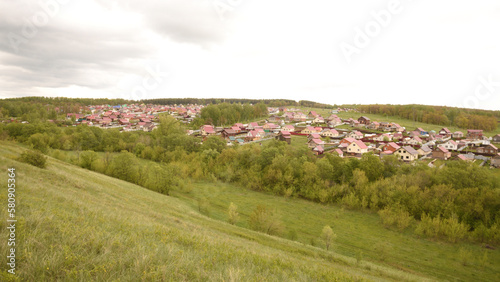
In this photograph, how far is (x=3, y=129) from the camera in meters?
63.7

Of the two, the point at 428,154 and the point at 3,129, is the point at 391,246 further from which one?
the point at 3,129

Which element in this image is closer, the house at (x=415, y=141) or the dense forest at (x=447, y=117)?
the house at (x=415, y=141)

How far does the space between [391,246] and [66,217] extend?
31.8m

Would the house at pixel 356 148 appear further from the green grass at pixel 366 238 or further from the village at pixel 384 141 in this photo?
the green grass at pixel 366 238

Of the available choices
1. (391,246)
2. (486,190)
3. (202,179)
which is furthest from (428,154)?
(202,179)

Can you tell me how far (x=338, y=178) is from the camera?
43375mm

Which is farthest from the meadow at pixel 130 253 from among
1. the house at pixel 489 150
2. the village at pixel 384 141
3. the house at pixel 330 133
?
the house at pixel 330 133

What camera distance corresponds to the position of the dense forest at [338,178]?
99.3ft

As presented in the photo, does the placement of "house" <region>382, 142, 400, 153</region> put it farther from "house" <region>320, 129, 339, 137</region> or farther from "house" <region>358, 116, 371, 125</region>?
"house" <region>358, 116, 371, 125</region>

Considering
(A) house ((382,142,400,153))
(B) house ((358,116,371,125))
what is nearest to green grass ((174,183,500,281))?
(A) house ((382,142,400,153))

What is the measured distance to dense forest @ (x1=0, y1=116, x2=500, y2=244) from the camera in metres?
30.3

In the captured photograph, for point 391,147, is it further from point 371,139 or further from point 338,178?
point 338,178

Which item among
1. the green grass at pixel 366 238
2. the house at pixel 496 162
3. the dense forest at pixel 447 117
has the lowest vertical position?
the green grass at pixel 366 238

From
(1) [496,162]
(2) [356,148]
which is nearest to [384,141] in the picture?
(2) [356,148]
